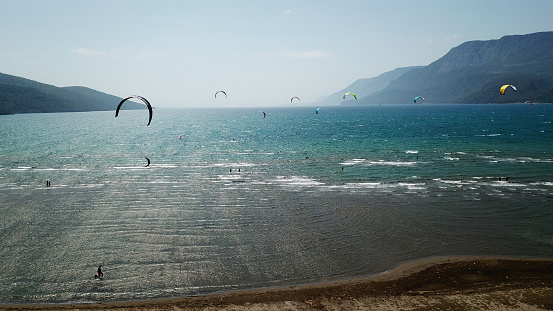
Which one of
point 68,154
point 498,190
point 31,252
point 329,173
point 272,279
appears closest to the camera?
point 272,279

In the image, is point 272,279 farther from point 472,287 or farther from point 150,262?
point 472,287

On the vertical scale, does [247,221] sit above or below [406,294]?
above

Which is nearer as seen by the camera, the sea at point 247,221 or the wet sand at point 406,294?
the wet sand at point 406,294

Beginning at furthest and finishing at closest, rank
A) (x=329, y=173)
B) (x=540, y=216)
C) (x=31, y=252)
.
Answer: (x=329, y=173) < (x=540, y=216) < (x=31, y=252)

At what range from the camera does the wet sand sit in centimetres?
1534

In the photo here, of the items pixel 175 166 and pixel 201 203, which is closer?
pixel 201 203

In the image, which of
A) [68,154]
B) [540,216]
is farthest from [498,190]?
[68,154]

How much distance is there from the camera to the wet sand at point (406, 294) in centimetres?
1534

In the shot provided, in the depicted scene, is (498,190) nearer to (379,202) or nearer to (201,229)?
(379,202)

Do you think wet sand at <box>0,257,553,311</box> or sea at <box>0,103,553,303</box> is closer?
wet sand at <box>0,257,553,311</box>

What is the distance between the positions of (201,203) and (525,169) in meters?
40.6

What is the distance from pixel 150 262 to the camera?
19.9m

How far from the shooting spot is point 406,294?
16.3 m

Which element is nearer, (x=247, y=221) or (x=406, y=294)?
(x=406, y=294)
